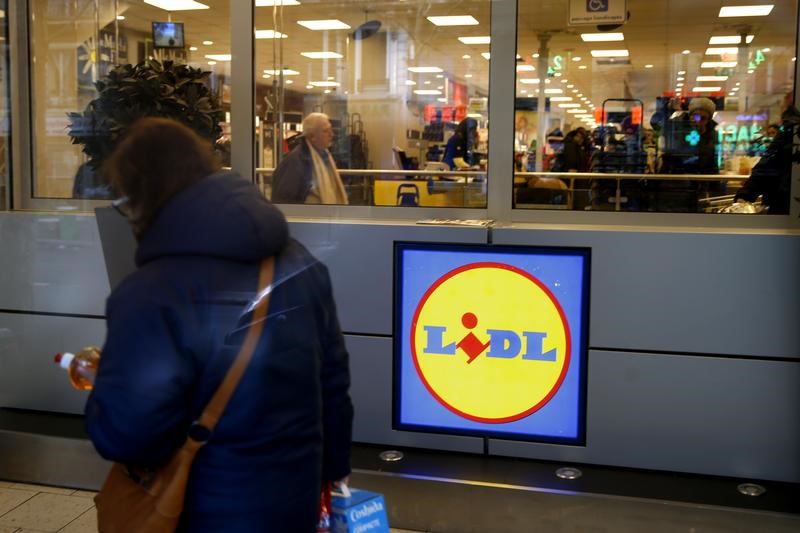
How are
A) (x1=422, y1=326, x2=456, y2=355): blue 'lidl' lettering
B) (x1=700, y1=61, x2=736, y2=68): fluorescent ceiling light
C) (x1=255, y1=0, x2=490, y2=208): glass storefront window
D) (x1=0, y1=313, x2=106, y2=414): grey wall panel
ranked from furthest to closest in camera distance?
(x1=700, y1=61, x2=736, y2=68): fluorescent ceiling light → (x1=255, y1=0, x2=490, y2=208): glass storefront window → (x1=0, y1=313, x2=106, y2=414): grey wall panel → (x1=422, y1=326, x2=456, y2=355): blue 'lidl' lettering

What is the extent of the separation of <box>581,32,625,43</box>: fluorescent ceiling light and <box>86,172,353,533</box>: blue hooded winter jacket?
353 centimetres

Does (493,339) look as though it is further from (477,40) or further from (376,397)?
(477,40)

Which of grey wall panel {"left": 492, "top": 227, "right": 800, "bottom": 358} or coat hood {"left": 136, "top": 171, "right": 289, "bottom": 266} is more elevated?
coat hood {"left": 136, "top": 171, "right": 289, "bottom": 266}

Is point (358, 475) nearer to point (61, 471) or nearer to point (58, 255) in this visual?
point (61, 471)

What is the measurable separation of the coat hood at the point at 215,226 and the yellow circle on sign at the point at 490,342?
80.8 inches

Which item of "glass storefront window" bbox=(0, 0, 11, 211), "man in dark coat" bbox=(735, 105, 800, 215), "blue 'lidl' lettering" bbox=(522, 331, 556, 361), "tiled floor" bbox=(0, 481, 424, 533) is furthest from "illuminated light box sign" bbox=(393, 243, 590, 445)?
"glass storefront window" bbox=(0, 0, 11, 211)

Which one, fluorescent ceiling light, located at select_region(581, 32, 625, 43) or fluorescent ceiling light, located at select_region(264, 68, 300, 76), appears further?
fluorescent ceiling light, located at select_region(581, 32, 625, 43)

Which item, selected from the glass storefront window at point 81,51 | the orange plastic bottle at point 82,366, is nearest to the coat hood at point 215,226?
the orange plastic bottle at point 82,366

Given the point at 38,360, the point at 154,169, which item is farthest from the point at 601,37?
the point at 154,169

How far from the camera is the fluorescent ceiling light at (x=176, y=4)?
4.66 m

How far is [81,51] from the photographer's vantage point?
4.72 m

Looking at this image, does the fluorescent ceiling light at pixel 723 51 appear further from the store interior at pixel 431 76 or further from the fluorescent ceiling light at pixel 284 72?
the fluorescent ceiling light at pixel 284 72

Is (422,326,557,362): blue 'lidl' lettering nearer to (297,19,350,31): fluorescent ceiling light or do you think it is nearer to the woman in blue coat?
the woman in blue coat

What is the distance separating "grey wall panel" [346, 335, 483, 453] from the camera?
13.0 ft
